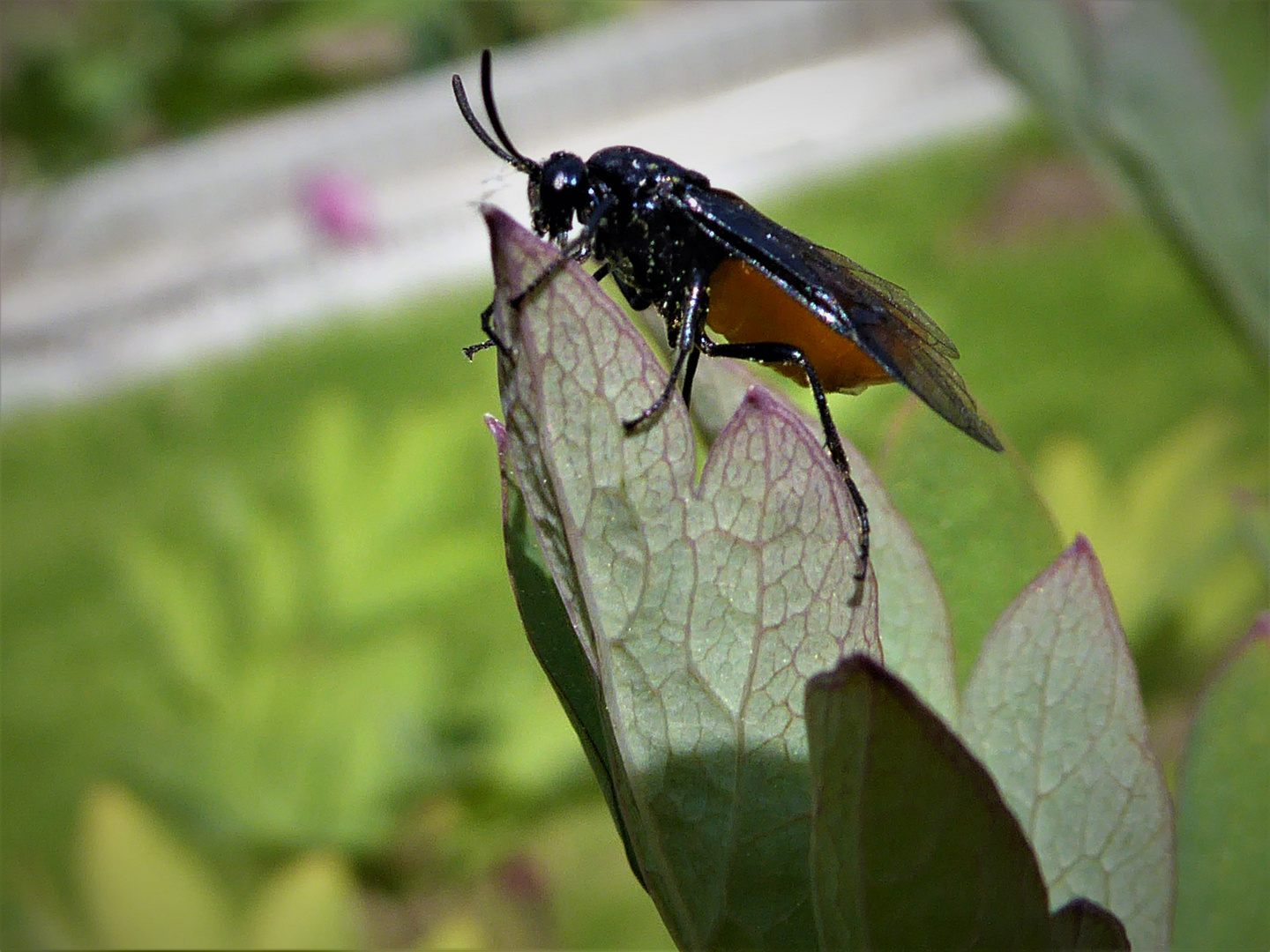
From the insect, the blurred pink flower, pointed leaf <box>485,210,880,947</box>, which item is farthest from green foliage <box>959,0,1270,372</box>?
the blurred pink flower

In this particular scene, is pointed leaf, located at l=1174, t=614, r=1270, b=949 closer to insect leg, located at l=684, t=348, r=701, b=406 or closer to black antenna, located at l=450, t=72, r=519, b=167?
insect leg, located at l=684, t=348, r=701, b=406

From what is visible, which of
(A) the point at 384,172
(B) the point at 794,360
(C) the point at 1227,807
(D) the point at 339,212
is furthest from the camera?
(A) the point at 384,172

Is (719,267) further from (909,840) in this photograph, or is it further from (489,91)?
(909,840)

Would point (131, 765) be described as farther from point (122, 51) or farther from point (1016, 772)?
point (122, 51)

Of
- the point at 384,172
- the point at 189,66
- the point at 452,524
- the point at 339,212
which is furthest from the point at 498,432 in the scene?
the point at 384,172

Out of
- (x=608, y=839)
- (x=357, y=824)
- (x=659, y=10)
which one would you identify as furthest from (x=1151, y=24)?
(x=659, y=10)

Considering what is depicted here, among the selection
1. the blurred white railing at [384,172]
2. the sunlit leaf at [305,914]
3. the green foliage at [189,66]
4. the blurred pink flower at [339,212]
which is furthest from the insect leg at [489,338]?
the blurred white railing at [384,172]
